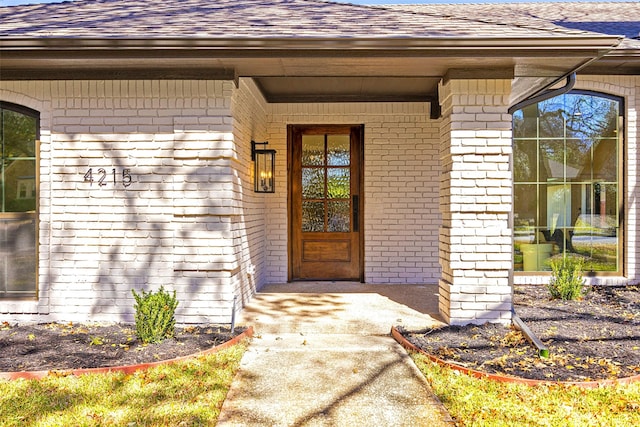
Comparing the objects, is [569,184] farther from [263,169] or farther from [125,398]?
[125,398]

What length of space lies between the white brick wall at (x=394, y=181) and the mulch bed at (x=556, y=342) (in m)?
1.94

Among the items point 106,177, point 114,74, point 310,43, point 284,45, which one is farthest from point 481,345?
point 114,74

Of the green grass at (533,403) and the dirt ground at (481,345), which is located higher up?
the dirt ground at (481,345)

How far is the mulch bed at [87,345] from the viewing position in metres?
3.50

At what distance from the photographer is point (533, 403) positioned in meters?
2.89

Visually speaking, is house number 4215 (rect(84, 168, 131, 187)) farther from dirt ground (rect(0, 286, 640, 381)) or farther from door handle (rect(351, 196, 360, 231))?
door handle (rect(351, 196, 360, 231))

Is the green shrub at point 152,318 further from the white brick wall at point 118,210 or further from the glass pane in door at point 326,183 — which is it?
the glass pane in door at point 326,183

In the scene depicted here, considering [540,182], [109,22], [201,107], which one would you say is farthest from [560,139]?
[109,22]

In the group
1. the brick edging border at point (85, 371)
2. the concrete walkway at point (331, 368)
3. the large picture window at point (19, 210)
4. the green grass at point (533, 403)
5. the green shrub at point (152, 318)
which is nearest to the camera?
the green grass at point (533, 403)

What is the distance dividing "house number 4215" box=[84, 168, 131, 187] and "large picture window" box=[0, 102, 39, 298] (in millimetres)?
674

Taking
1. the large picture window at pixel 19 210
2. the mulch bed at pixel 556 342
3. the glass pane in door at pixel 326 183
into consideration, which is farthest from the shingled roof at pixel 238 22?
the mulch bed at pixel 556 342

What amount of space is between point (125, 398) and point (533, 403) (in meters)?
2.66

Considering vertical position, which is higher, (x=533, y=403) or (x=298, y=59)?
(x=298, y=59)

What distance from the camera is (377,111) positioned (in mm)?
6930
